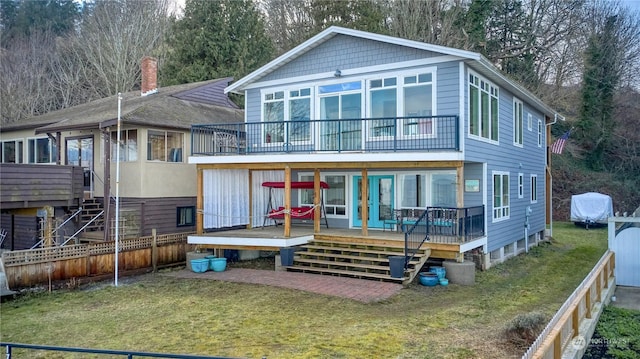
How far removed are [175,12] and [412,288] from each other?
30.9 meters

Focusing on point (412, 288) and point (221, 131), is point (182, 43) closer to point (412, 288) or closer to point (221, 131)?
point (221, 131)

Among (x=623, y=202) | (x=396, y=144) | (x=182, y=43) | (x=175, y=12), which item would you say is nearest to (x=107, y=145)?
(x=396, y=144)

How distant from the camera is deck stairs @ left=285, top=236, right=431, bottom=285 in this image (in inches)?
453

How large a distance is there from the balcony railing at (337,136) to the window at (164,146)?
891 mm

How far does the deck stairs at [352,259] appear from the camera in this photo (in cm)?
1150

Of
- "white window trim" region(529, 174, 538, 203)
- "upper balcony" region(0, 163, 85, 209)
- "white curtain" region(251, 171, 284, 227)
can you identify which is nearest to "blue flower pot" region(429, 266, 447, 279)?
"white curtain" region(251, 171, 284, 227)

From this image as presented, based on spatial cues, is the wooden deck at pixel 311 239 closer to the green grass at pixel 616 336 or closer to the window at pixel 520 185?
the green grass at pixel 616 336

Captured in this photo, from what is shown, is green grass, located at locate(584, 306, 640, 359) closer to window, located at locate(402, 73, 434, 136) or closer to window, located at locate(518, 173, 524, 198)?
window, located at locate(402, 73, 434, 136)

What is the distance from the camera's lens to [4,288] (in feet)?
33.8

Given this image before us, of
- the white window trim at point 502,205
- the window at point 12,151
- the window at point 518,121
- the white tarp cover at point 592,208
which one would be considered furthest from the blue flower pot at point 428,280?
the window at point 12,151

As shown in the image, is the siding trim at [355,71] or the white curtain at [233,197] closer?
the siding trim at [355,71]

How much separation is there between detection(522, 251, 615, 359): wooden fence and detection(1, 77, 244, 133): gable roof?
1264cm

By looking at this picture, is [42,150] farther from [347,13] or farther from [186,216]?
[347,13]

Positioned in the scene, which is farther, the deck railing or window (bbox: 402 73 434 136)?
window (bbox: 402 73 434 136)
